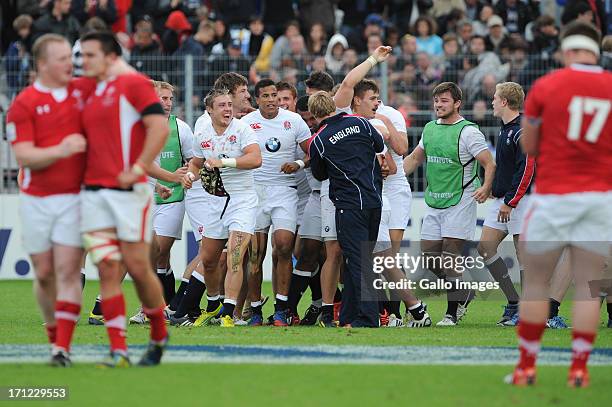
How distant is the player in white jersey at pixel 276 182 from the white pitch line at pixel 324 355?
2912mm

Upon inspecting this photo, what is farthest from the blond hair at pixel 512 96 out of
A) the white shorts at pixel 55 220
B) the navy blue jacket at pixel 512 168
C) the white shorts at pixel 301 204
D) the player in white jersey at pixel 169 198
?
the white shorts at pixel 55 220

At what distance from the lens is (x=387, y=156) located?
1274cm

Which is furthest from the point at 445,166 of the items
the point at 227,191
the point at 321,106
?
the point at 227,191

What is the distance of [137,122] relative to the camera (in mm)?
8258

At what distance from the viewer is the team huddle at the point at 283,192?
770cm

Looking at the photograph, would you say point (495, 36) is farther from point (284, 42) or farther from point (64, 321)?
point (64, 321)

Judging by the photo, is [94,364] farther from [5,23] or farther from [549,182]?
[5,23]

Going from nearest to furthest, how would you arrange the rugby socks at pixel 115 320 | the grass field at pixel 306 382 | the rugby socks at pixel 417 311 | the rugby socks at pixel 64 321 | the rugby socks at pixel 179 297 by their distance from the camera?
the grass field at pixel 306 382, the rugby socks at pixel 115 320, the rugby socks at pixel 64 321, the rugby socks at pixel 417 311, the rugby socks at pixel 179 297

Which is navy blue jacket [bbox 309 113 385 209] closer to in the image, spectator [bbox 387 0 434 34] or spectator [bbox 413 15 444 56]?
spectator [bbox 413 15 444 56]

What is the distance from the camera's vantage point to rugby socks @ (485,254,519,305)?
12.8 meters

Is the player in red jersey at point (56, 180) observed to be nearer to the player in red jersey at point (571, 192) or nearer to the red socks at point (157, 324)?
the red socks at point (157, 324)

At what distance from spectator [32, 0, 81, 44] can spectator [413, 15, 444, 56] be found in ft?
19.7

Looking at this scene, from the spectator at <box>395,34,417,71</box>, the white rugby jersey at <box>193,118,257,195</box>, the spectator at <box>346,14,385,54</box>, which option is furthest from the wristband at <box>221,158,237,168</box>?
the spectator at <box>346,14,385,54</box>

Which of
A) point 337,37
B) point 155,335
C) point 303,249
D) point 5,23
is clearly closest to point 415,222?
point 337,37
